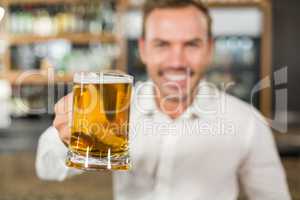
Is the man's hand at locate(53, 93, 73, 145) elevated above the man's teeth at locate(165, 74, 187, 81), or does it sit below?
below

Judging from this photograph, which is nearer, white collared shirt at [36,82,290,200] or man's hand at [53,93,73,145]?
man's hand at [53,93,73,145]

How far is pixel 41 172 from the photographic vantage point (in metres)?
0.69

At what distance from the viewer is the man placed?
0.62 m

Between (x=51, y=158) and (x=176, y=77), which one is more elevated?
(x=176, y=77)

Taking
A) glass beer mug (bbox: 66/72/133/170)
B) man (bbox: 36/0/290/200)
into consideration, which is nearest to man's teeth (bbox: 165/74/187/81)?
man (bbox: 36/0/290/200)

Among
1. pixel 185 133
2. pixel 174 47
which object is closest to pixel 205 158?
pixel 185 133

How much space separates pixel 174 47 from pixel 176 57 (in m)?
0.01

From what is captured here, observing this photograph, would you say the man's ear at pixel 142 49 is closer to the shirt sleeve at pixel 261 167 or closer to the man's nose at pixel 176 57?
the man's nose at pixel 176 57

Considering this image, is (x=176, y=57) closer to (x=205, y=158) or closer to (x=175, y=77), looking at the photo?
(x=175, y=77)

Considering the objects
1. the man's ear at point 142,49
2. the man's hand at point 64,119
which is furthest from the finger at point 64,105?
the man's ear at point 142,49

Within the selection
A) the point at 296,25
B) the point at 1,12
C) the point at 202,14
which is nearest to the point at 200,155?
the point at 202,14

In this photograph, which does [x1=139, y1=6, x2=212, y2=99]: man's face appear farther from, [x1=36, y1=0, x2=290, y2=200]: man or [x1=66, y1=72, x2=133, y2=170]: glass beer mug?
[x1=66, y1=72, x2=133, y2=170]: glass beer mug

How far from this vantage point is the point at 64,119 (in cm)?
53

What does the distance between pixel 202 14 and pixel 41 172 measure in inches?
12.7
